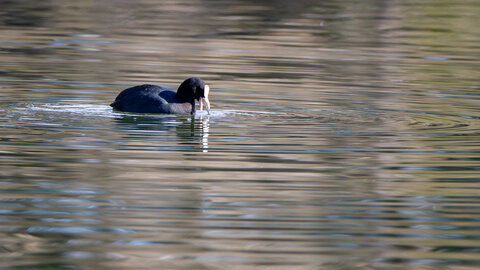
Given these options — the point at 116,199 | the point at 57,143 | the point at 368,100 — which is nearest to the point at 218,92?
the point at 368,100

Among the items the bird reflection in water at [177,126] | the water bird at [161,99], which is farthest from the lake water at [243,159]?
the water bird at [161,99]

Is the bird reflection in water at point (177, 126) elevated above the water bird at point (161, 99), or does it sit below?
below

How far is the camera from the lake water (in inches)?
293

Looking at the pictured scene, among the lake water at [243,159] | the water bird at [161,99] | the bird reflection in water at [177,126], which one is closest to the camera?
the lake water at [243,159]

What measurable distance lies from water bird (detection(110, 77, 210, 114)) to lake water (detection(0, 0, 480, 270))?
0.18 meters

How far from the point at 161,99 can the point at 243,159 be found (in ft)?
11.9

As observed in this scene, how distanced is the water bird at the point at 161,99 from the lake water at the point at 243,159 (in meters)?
0.18

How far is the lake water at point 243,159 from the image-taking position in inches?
293

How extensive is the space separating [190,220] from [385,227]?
1.45 metres

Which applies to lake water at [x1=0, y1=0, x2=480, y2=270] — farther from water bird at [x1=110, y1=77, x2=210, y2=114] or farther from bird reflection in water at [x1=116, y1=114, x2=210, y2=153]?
water bird at [x1=110, y1=77, x2=210, y2=114]

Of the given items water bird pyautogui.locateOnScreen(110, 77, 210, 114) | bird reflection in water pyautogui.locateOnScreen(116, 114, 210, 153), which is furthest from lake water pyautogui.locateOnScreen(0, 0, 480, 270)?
water bird pyautogui.locateOnScreen(110, 77, 210, 114)

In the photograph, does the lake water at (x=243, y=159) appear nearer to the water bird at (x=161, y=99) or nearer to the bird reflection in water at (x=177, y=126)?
the bird reflection in water at (x=177, y=126)

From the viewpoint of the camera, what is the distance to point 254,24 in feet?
96.4

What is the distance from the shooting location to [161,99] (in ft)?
46.4
